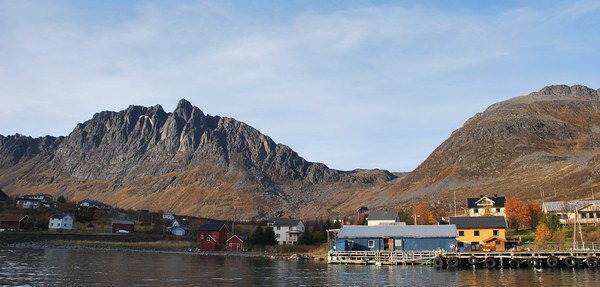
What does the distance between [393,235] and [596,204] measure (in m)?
44.8

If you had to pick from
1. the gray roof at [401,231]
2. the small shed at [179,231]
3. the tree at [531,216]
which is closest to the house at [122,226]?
the small shed at [179,231]

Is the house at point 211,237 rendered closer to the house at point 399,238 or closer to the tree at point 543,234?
the house at point 399,238

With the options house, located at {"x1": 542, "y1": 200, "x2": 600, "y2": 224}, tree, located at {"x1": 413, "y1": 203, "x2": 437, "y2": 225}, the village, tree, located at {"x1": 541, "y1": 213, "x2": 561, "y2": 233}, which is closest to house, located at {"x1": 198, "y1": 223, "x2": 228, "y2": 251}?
the village

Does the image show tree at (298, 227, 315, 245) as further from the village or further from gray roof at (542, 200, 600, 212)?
gray roof at (542, 200, 600, 212)

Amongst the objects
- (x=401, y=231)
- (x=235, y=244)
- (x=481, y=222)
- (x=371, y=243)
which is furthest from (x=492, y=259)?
(x=235, y=244)

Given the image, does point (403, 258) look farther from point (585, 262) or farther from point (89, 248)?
point (89, 248)

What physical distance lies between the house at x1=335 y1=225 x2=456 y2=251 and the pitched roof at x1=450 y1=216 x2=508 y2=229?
193 inches

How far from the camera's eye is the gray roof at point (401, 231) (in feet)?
235

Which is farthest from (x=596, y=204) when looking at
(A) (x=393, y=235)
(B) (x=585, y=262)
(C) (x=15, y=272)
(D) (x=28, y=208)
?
(D) (x=28, y=208)

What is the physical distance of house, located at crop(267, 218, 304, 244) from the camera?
4690 inches

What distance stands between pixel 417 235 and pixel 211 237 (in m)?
48.5

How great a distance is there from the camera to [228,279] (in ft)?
159

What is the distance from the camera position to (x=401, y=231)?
73.6 m

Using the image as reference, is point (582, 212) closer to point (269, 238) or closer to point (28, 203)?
point (269, 238)
